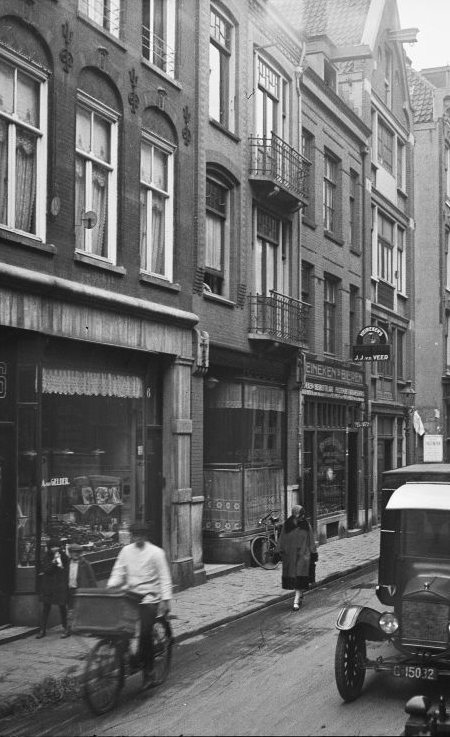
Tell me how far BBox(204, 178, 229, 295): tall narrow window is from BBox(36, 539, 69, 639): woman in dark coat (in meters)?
7.89

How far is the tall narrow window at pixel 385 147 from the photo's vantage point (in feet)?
107

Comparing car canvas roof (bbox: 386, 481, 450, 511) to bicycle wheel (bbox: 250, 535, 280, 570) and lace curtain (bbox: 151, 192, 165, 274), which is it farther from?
bicycle wheel (bbox: 250, 535, 280, 570)

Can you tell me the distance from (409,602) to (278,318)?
41.9ft

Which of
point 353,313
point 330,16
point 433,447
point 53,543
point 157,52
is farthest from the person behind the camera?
point 433,447

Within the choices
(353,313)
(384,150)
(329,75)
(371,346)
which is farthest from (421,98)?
(371,346)

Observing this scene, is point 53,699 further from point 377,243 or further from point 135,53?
point 377,243

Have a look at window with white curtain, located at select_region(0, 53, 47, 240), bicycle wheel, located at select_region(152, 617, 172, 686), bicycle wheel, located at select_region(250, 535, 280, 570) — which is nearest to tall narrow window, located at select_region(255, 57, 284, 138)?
window with white curtain, located at select_region(0, 53, 47, 240)

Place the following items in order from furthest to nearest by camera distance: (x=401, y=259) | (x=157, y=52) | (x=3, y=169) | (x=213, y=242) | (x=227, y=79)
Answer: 1. (x=401, y=259)
2. (x=227, y=79)
3. (x=213, y=242)
4. (x=157, y=52)
5. (x=3, y=169)

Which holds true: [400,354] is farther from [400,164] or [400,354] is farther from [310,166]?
[310,166]

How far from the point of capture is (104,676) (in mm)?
8867

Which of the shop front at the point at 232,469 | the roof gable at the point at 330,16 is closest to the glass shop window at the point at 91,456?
the shop front at the point at 232,469

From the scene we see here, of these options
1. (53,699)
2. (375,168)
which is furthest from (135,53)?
(375,168)

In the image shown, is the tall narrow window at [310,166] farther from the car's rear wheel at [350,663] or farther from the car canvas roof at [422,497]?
the car's rear wheel at [350,663]

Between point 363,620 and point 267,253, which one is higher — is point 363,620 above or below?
below
